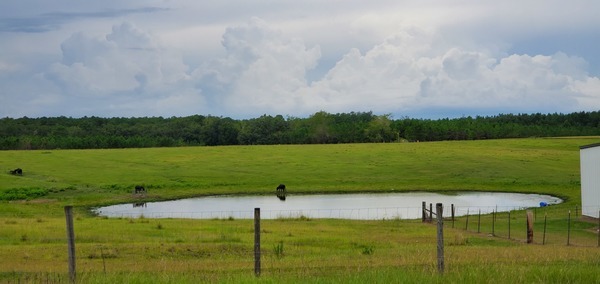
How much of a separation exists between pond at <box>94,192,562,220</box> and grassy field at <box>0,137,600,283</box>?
3612mm

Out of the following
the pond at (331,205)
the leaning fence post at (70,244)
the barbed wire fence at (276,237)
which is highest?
the leaning fence post at (70,244)

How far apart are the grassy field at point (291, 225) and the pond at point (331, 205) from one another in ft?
11.8

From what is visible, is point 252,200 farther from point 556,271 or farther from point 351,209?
point 556,271

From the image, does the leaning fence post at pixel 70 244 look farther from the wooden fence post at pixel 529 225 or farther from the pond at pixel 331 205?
the pond at pixel 331 205

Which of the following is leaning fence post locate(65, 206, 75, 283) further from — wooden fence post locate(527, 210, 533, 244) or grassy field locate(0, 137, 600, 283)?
wooden fence post locate(527, 210, 533, 244)

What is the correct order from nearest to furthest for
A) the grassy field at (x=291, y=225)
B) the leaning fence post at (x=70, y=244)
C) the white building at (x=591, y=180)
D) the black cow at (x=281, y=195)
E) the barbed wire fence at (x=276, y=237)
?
the leaning fence post at (x=70, y=244) → the grassy field at (x=291, y=225) → the barbed wire fence at (x=276, y=237) → the white building at (x=591, y=180) → the black cow at (x=281, y=195)

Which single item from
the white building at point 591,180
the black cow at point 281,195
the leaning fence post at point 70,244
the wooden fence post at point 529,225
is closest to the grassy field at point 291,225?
the leaning fence post at point 70,244

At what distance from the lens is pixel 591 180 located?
5034cm

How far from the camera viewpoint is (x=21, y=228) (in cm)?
3650

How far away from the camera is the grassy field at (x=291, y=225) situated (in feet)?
60.4

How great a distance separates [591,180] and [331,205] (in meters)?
21.5

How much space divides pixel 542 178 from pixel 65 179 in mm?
52231

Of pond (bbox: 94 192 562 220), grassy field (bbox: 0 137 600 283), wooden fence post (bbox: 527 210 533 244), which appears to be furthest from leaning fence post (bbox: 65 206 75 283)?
pond (bbox: 94 192 562 220)

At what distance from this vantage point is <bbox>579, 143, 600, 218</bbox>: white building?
4878 cm
